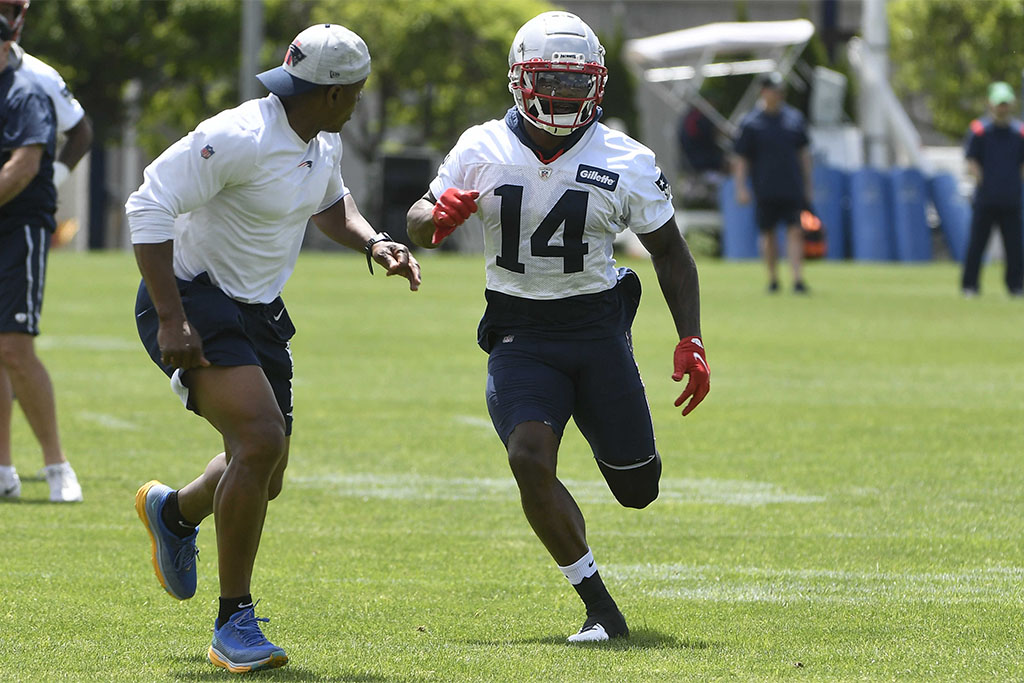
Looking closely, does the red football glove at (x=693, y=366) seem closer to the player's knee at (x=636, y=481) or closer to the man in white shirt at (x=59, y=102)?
the player's knee at (x=636, y=481)

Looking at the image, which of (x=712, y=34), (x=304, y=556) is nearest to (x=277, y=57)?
(x=712, y=34)

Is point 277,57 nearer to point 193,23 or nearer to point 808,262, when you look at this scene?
point 193,23

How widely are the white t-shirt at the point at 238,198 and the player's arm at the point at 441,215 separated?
0.31m

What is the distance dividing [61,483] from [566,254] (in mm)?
3183

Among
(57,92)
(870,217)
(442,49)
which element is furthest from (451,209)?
(442,49)

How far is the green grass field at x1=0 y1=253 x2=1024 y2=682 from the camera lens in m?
5.27

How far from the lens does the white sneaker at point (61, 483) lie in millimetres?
7938

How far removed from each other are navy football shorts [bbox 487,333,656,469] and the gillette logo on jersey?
499 mm

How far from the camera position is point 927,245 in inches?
1209

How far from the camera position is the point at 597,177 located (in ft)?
18.8

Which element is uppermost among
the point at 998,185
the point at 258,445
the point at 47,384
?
the point at 258,445

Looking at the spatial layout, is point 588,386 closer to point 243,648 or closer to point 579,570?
point 579,570

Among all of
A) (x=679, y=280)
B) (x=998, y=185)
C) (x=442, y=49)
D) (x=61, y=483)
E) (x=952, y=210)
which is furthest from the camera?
(x=442, y=49)

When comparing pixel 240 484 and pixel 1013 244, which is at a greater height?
pixel 240 484
